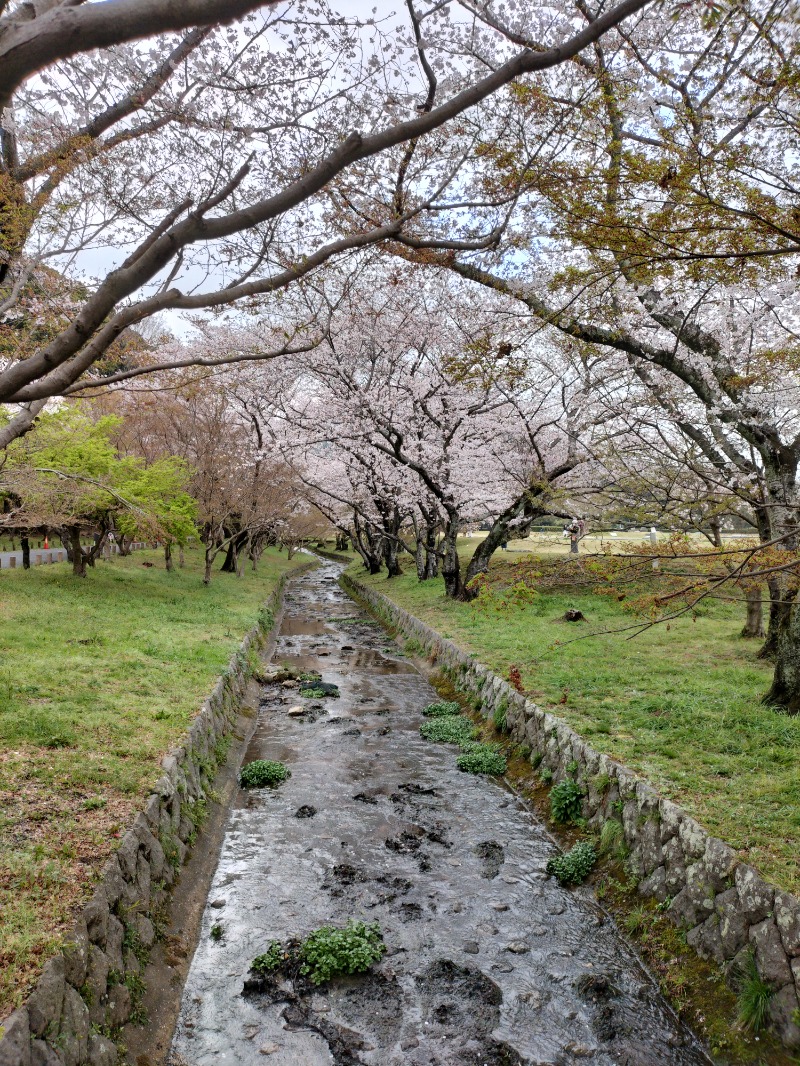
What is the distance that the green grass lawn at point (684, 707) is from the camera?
19.8 ft

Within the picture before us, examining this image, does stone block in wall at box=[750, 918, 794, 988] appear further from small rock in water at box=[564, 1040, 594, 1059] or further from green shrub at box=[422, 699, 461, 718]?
green shrub at box=[422, 699, 461, 718]

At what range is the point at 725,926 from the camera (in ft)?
16.8

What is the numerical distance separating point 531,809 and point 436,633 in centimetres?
839

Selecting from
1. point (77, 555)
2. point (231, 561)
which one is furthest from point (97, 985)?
point (231, 561)

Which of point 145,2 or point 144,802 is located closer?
point 145,2

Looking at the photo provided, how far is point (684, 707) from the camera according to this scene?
9383mm

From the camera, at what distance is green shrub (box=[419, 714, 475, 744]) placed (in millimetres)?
11539

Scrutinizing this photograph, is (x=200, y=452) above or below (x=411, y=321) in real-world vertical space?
below

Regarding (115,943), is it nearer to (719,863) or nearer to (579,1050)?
(579,1050)

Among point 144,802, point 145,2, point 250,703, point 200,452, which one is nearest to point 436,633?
point 250,703

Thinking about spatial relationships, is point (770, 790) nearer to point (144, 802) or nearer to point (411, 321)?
point (144, 802)

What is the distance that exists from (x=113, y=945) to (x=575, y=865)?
15.6 ft

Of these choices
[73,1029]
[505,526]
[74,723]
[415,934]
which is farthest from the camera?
[505,526]

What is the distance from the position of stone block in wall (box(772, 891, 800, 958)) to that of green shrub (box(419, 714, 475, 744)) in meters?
6.90
